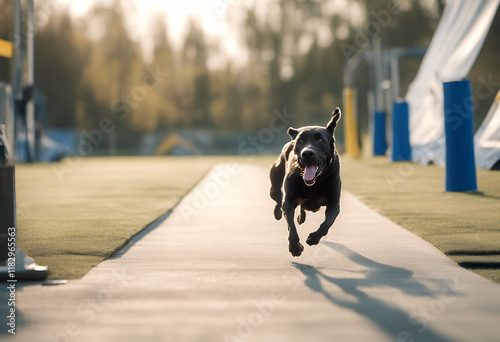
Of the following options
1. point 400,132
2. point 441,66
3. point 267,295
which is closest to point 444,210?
point 267,295

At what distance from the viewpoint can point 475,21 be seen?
21.8m

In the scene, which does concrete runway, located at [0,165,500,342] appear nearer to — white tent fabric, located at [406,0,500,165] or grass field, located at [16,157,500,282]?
grass field, located at [16,157,500,282]

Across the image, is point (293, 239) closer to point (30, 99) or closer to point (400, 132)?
point (400, 132)

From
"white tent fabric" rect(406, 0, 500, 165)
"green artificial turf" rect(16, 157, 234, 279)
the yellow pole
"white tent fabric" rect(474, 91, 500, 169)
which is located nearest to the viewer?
"green artificial turf" rect(16, 157, 234, 279)

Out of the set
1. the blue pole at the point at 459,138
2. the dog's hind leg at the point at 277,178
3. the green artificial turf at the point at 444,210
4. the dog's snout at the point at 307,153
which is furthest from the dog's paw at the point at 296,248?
the blue pole at the point at 459,138

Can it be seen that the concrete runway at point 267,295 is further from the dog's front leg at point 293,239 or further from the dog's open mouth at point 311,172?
the dog's open mouth at point 311,172

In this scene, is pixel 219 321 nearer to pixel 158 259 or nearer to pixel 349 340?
pixel 349 340

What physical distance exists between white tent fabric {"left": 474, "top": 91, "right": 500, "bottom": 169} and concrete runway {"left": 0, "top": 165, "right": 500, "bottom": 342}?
1139cm

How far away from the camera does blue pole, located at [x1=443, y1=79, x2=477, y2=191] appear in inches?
536

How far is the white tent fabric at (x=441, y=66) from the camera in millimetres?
21234

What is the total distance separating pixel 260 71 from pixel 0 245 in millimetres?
50274

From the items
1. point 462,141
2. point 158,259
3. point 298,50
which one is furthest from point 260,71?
point 158,259

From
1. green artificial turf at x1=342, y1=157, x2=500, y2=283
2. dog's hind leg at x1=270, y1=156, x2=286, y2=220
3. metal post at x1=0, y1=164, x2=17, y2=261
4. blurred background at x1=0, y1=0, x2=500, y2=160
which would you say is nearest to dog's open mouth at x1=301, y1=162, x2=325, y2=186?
green artificial turf at x1=342, y1=157, x2=500, y2=283

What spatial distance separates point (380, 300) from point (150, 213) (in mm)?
6908
